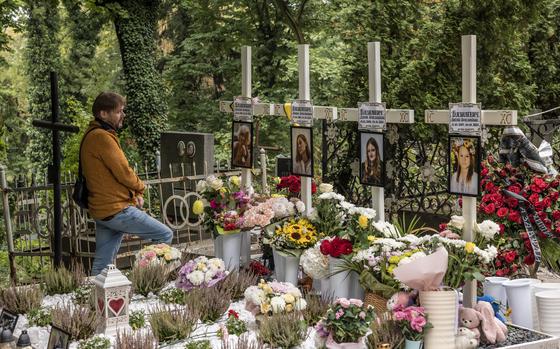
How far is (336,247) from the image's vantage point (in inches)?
212

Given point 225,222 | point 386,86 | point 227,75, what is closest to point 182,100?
point 227,75

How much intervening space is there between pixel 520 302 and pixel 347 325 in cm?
162

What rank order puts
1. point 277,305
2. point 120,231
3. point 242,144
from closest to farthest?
point 277,305 < point 120,231 < point 242,144

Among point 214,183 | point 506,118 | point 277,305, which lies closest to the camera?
point 277,305

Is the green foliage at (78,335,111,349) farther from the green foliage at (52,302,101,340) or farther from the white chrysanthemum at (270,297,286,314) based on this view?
the white chrysanthemum at (270,297,286,314)

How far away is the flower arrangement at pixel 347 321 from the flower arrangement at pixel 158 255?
2.03 meters

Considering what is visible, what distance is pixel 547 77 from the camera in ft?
54.6

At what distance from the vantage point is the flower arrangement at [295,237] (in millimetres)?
5883

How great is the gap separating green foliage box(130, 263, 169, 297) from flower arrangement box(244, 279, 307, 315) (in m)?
1.18

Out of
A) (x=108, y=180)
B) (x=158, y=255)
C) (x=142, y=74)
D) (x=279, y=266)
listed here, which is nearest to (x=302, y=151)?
(x=279, y=266)

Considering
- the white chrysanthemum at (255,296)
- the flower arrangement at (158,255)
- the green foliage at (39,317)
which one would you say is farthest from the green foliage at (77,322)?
the flower arrangement at (158,255)

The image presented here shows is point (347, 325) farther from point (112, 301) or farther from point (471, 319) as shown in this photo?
point (112, 301)

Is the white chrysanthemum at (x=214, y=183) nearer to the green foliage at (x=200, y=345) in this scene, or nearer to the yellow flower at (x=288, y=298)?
the yellow flower at (x=288, y=298)

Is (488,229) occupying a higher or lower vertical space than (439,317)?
higher
